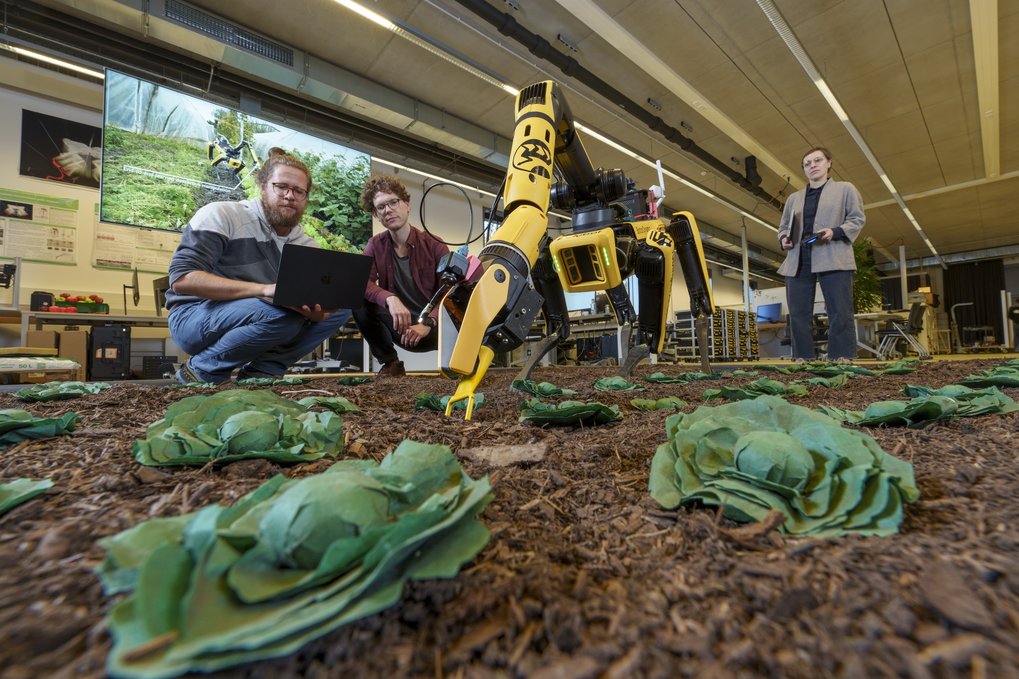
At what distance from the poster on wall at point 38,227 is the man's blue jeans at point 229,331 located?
4900 mm

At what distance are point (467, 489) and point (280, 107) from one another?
6700 millimetres

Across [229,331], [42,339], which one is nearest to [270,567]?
[229,331]

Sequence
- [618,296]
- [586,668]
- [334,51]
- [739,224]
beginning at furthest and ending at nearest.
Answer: [739,224], [334,51], [618,296], [586,668]

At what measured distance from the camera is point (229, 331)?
2369 mm

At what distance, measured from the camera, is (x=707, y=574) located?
17.0 inches

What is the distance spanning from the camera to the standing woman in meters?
3.21

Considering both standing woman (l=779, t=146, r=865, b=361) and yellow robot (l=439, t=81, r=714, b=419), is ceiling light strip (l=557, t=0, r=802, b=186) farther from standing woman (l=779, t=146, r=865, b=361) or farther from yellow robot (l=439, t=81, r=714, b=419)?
yellow robot (l=439, t=81, r=714, b=419)

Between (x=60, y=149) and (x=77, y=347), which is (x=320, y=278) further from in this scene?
(x=60, y=149)

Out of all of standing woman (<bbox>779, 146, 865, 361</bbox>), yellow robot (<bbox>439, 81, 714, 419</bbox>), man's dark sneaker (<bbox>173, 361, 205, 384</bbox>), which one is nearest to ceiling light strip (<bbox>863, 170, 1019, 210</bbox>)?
standing woman (<bbox>779, 146, 865, 361</bbox>)

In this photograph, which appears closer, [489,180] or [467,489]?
[467,489]

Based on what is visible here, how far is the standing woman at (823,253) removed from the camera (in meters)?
3.21

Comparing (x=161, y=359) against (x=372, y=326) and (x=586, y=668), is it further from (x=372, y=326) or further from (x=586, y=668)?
(x=586, y=668)

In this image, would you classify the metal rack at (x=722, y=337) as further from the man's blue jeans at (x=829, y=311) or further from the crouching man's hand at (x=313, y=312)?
the crouching man's hand at (x=313, y=312)

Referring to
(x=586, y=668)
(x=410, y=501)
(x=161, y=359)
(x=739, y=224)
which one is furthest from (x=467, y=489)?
(x=739, y=224)
